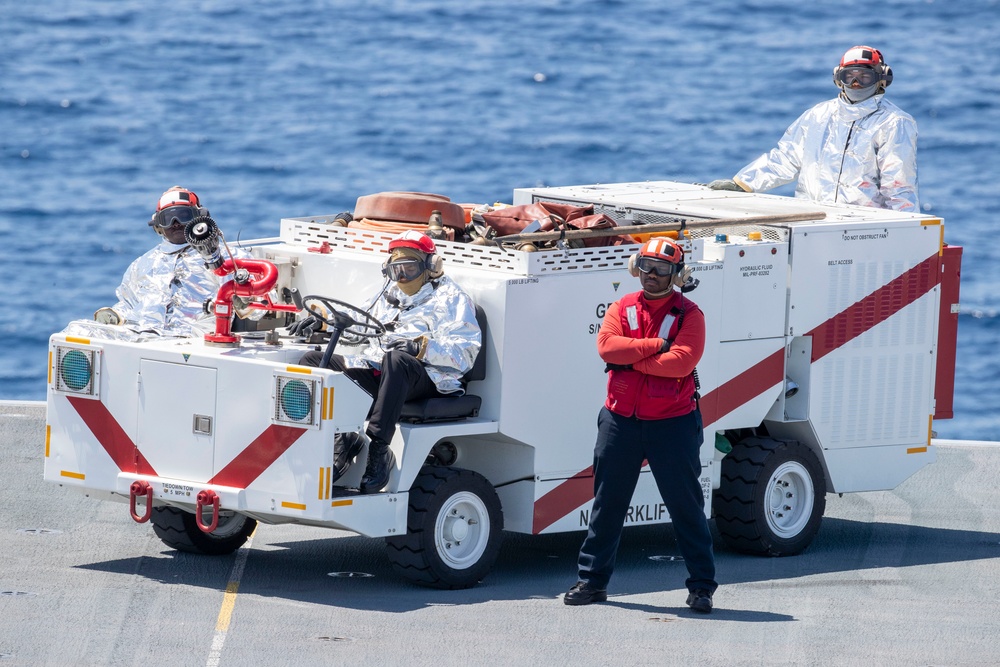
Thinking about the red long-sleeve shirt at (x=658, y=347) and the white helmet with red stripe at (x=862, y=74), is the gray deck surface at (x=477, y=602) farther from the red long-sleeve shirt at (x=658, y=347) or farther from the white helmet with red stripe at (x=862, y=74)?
the white helmet with red stripe at (x=862, y=74)

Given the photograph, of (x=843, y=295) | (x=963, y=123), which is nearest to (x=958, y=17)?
(x=963, y=123)

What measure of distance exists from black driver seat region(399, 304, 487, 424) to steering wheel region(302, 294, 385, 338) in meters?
0.44

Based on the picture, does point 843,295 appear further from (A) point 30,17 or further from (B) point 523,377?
(A) point 30,17

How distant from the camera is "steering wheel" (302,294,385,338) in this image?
908 centimetres

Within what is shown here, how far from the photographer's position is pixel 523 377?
9.54 meters

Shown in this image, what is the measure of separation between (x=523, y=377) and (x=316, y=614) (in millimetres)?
1617

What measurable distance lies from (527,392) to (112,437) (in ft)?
6.76

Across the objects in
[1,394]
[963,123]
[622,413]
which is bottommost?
[1,394]

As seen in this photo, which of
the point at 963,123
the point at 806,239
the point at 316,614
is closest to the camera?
the point at 316,614

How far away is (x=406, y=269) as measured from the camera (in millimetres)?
9344

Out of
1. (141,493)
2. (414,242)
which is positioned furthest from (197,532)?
(414,242)

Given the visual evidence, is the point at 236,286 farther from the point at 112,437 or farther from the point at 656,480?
the point at 656,480

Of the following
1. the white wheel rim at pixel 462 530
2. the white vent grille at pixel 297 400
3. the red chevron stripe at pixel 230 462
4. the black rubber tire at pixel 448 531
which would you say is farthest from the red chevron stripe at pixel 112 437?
the white wheel rim at pixel 462 530

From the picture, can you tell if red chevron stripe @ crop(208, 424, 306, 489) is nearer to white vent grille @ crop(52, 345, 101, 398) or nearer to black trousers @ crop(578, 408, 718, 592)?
white vent grille @ crop(52, 345, 101, 398)
